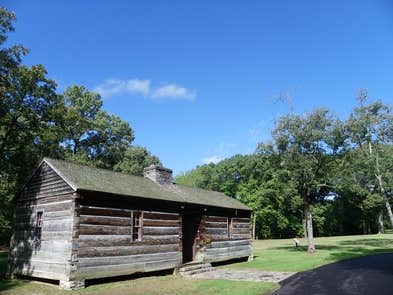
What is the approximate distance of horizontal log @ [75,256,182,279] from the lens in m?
15.6

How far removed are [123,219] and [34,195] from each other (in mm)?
A: 5058

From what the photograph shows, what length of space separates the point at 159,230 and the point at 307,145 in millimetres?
16524

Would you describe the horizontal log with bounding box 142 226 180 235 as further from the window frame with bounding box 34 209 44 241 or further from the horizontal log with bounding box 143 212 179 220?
the window frame with bounding box 34 209 44 241

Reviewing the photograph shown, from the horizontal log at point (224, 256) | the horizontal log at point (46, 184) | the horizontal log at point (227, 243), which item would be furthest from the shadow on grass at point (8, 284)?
the horizontal log at point (227, 243)

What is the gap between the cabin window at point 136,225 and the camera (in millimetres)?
18203

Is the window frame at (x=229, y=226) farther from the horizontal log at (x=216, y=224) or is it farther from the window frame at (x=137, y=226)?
the window frame at (x=137, y=226)

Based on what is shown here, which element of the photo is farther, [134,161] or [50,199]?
[134,161]

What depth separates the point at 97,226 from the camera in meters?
16.3

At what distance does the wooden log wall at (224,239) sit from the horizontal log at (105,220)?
6.59 m

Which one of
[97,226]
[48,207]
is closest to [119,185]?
[97,226]

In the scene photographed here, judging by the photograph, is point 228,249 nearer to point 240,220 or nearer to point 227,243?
point 227,243

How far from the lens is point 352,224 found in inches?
3130

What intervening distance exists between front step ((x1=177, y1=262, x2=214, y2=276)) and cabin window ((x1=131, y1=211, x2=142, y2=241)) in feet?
10.4

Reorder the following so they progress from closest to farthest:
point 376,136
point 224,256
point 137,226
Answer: point 137,226
point 224,256
point 376,136
